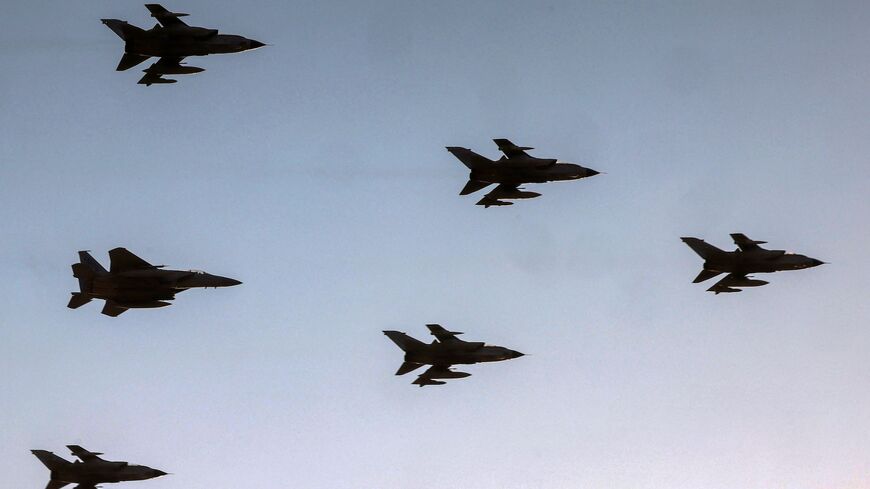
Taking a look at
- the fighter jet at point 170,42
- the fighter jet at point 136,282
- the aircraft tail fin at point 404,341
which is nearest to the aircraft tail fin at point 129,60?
the fighter jet at point 170,42

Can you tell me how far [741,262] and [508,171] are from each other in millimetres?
19175

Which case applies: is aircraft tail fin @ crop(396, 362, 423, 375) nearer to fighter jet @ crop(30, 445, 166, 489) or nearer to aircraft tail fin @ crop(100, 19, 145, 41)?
fighter jet @ crop(30, 445, 166, 489)

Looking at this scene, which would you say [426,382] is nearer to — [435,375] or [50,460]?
[435,375]

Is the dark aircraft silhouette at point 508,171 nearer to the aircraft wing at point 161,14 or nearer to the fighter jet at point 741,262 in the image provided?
the fighter jet at point 741,262

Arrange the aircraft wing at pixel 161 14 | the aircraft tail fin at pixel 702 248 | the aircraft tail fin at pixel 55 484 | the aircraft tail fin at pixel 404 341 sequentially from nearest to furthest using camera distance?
the aircraft wing at pixel 161 14, the aircraft tail fin at pixel 702 248, the aircraft tail fin at pixel 404 341, the aircraft tail fin at pixel 55 484

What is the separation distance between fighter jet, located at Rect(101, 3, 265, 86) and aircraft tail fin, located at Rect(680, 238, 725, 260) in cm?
3642

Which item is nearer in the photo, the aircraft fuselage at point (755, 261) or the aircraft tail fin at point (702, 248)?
the aircraft fuselage at point (755, 261)

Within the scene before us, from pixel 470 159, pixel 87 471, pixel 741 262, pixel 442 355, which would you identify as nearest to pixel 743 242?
pixel 741 262

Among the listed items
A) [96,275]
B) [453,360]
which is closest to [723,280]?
[453,360]

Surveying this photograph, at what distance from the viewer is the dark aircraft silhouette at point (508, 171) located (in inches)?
3317

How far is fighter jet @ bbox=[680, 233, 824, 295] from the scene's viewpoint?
85.9m

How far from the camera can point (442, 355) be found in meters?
90.2

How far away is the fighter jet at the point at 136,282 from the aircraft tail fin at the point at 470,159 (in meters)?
19.1

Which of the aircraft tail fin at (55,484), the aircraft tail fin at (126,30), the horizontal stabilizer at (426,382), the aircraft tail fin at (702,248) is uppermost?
the aircraft tail fin at (126,30)
